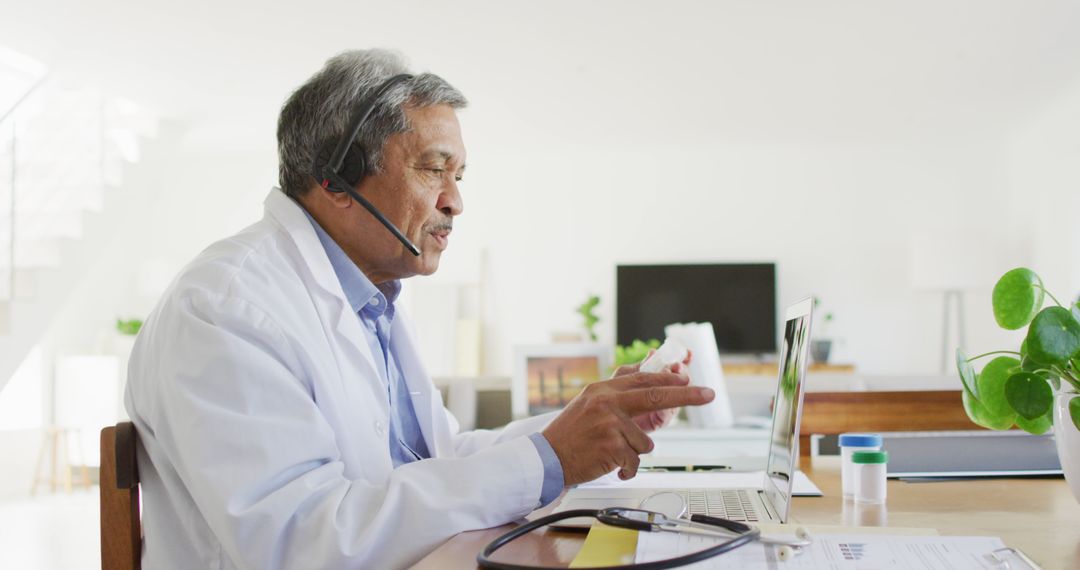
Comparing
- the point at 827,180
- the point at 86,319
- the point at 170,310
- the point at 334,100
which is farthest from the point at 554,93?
the point at 170,310

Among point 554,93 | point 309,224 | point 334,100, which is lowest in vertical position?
point 309,224

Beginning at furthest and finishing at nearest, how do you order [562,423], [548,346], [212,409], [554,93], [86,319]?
1. [86,319]
2. [554,93]
3. [548,346]
4. [562,423]
5. [212,409]

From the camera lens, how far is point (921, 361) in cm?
802

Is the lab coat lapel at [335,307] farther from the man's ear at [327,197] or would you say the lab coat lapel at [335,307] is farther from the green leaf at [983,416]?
the green leaf at [983,416]

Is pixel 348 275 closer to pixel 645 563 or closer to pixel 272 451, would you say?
pixel 272 451

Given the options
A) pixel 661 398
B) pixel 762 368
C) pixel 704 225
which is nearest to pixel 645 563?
pixel 661 398

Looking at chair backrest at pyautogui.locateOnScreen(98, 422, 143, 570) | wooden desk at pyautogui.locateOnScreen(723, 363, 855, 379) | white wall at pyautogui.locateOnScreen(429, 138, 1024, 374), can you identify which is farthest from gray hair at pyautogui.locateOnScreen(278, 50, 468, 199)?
white wall at pyautogui.locateOnScreen(429, 138, 1024, 374)

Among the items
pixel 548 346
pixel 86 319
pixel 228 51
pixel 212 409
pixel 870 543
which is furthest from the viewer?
pixel 86 319

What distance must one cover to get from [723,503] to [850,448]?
242 millimetres

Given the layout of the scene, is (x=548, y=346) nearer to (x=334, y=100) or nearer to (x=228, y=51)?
(x=334, y=100)

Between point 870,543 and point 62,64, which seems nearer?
point 870,543

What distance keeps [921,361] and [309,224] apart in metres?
7.67

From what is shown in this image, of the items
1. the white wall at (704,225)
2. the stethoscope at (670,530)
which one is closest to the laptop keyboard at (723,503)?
the stethoscope at (670,530)

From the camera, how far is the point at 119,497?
0.95 metres
